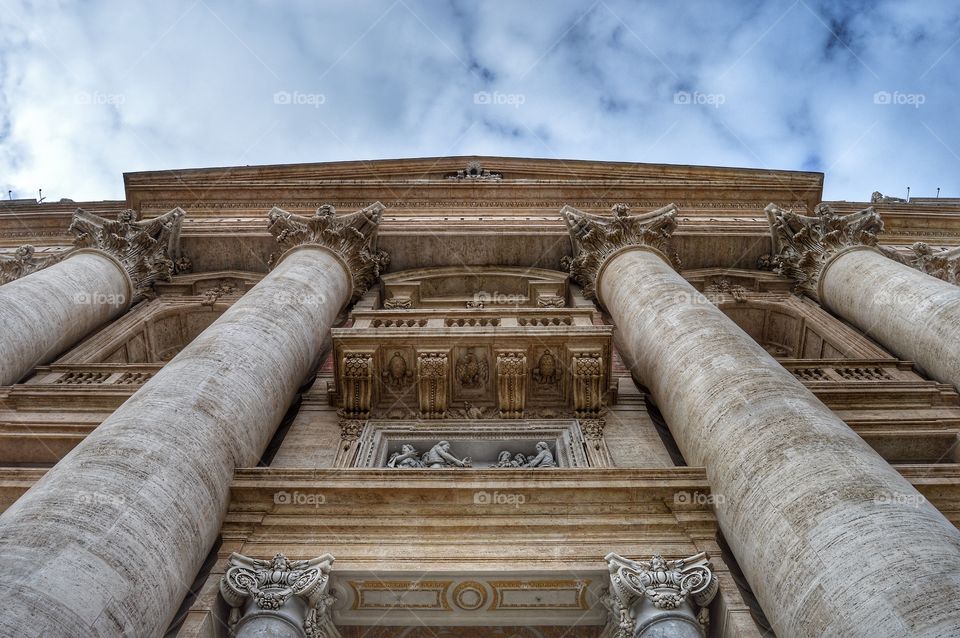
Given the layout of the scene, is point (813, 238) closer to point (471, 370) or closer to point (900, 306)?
point (900, 306)

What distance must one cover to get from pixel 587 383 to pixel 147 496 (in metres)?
6.69

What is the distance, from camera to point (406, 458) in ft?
31.7

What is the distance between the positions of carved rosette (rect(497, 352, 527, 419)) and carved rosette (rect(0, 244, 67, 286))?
39.9 ft

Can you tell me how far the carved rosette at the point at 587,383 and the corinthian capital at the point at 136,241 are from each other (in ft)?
35.2

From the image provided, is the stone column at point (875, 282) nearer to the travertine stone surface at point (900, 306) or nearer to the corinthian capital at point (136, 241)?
the travertine stone surface at point (900, 306)

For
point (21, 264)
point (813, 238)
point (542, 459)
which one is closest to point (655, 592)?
point (542, 459)

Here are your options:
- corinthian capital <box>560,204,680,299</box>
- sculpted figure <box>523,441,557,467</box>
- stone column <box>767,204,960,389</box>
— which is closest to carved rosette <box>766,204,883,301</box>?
stone column <box>767,204,960,389</box>

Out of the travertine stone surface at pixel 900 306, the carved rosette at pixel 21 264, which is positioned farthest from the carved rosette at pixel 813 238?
the carved rosette at pixel 21 264

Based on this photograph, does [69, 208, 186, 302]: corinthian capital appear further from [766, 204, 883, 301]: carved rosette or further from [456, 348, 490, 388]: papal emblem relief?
[766, 204, 883, 301]: carved rosette

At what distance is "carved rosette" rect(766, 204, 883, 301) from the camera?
14.7m

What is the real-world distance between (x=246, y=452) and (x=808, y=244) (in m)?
13.4

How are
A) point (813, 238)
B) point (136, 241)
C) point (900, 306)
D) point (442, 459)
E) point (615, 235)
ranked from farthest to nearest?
point (136, 241), point (813, 238), point (615, 235), point (900, 306), point (442, 459)

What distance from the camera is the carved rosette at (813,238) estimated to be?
1473 cm

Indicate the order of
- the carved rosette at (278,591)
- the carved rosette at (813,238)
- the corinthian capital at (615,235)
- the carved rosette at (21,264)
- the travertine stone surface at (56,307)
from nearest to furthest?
the carved rosette at (278,591), the travertine stone surface at (56,307), the corinthian capital at (615,235), the carved rosette at (813,238), the carved rosette at (21,264)
